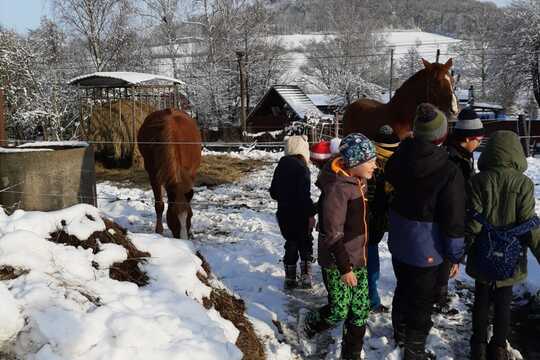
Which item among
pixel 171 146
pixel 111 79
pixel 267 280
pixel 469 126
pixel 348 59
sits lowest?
pixel 267 280

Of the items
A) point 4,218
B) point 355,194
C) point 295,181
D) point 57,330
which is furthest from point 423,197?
point 4,218

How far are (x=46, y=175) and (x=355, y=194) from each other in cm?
292

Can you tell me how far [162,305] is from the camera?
2.78 m

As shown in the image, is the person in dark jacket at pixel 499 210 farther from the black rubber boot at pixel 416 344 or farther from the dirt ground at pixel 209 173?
the dirt ground at pixel 209 173

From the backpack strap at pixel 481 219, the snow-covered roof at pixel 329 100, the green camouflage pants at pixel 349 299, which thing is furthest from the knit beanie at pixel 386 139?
the snow-covered roof at pixel 329 100

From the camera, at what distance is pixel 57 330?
2.16 m

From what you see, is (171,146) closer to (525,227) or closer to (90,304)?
(90,304)

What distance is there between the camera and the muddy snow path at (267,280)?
3.26 m

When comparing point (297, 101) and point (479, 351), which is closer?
point (479, 351)

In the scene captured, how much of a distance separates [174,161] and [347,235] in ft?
8.40

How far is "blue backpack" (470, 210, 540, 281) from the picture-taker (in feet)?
9.05

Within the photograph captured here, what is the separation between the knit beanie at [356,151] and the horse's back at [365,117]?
2.80 metres

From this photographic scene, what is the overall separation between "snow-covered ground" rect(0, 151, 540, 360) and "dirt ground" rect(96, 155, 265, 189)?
443cm

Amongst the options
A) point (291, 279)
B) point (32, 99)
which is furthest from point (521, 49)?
point (291, 279)
